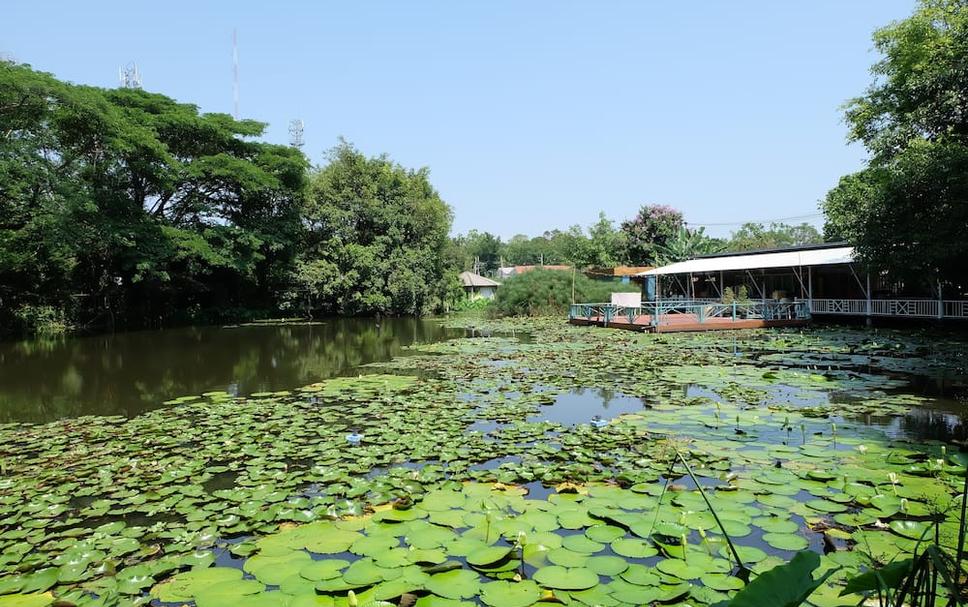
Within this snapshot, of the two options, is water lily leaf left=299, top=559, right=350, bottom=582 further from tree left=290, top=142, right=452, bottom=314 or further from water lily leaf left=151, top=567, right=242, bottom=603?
tree left=290, top=142, right=452, bottom=314

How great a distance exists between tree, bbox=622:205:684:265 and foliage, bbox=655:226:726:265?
204cm

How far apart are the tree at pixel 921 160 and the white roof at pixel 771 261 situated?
3.68 feet

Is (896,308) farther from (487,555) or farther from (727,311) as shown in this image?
(487,555)

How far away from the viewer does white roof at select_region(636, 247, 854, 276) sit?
60.8 feet

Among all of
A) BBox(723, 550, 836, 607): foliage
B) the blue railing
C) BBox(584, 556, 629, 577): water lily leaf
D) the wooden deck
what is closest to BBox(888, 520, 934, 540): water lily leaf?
BBox(584, 556, 629, 577): water lily leaf

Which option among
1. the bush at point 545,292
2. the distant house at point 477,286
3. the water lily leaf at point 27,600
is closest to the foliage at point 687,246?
the bush at point 545,292

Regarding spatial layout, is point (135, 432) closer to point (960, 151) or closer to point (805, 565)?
point (805, 565)

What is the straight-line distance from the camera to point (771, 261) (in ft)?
66.7

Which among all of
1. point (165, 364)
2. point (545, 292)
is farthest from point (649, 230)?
point (165, 364)

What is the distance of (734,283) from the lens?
25234 millimetres

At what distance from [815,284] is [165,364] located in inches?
832

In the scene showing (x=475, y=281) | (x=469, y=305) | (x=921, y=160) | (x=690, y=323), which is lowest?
(x=690, y=323)

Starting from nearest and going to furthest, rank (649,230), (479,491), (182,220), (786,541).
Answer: (786,541)
(479,491)
(182,220)
(649,230)

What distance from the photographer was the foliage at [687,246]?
101 feet
